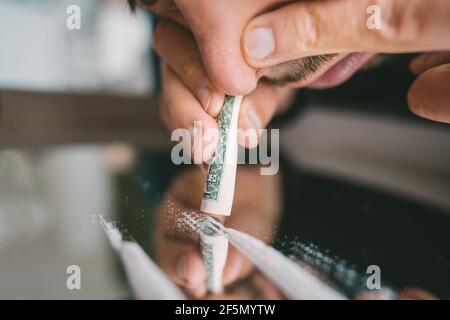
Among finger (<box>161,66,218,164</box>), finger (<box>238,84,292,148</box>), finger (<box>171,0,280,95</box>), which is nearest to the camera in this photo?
finger (<box>171,0,280,95</box>)

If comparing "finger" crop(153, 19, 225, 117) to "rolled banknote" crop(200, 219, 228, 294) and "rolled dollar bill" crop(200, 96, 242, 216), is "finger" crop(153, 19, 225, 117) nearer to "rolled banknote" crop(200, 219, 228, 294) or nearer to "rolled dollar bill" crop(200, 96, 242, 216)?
"rolled dollar bill" crop(200, 96, 242, 216)

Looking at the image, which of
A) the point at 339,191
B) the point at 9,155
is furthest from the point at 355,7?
the point at 9,155

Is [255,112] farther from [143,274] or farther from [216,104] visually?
[143,274]

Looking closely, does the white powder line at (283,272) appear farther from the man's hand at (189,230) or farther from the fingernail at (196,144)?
the fingernail at (196,144)

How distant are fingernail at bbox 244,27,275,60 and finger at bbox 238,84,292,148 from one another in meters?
0.23

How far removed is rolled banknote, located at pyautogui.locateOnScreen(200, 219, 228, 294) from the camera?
588 mm

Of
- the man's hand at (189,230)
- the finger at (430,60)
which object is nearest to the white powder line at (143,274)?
the man's hand at (189,230)

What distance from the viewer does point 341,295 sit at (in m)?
0.56

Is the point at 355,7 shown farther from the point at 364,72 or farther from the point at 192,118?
the point at 364,72

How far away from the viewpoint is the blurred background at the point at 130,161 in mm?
697

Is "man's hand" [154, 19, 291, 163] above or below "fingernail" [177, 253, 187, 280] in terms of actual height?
above

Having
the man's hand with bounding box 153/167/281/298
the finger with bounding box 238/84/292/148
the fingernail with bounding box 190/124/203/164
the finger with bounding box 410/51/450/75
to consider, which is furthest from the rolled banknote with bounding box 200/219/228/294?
the finger with bounding box 410/51/450/75

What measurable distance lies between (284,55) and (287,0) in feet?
0.26

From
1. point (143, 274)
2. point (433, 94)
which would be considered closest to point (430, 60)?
point (433, 94)
